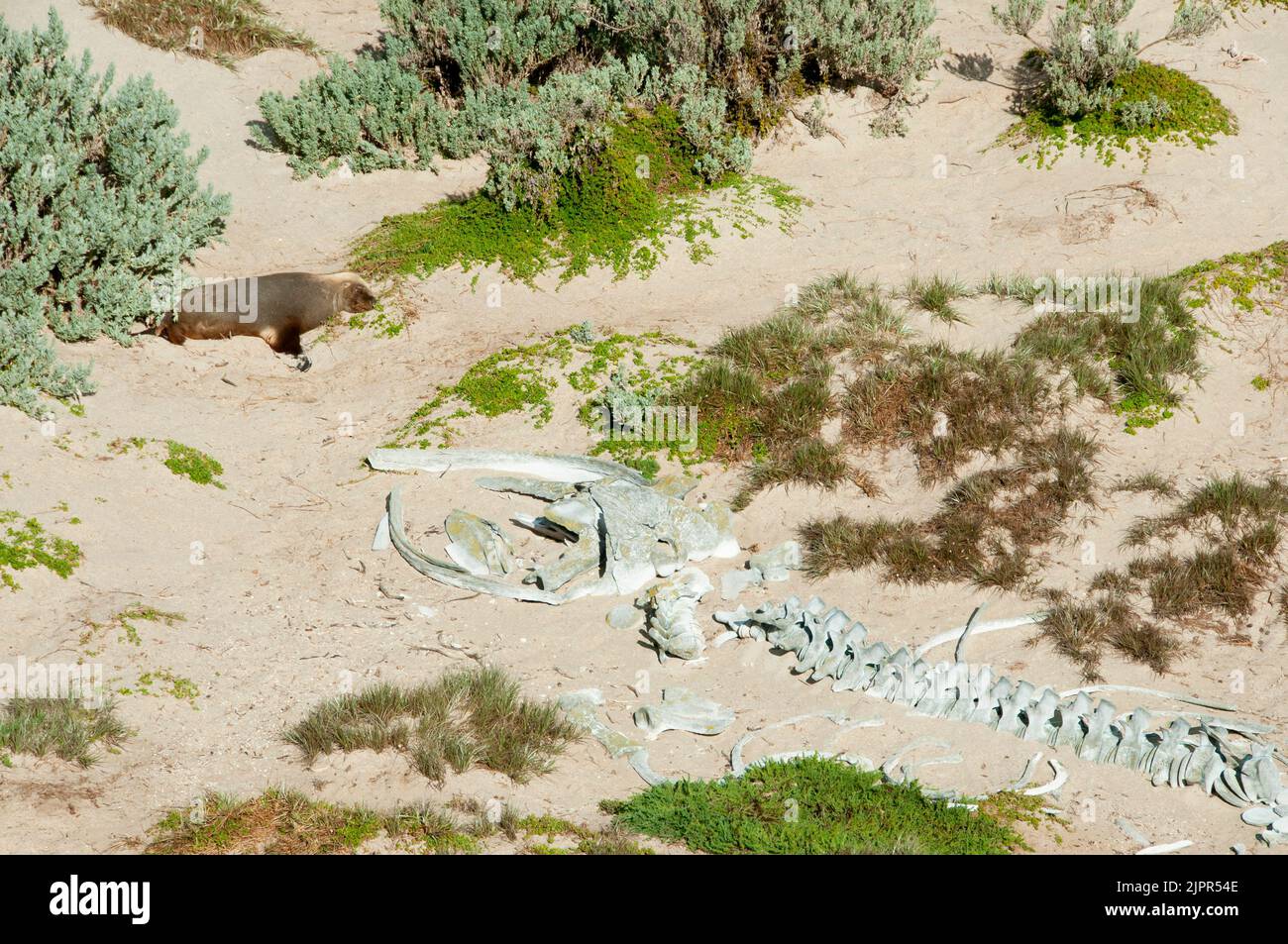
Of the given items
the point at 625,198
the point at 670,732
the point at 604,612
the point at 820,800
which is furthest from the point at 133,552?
the point at 625,198

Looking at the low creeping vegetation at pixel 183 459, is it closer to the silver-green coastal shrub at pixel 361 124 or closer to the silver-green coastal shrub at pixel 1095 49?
the silver-green coastal shrub at pixel 361 124

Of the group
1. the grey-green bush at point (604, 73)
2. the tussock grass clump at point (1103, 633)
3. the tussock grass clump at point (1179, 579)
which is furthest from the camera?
the grey-green bush at point (604, 73)

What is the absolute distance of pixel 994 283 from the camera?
8.63 meters

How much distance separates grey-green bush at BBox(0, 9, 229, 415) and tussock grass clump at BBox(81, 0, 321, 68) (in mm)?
2694

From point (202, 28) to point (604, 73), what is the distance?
5.14 m

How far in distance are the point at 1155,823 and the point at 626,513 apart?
10.8ft

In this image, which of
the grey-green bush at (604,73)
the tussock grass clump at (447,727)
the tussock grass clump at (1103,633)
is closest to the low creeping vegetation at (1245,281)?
the tussock grass clump at (1103,633)

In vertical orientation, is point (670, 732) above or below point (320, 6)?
below

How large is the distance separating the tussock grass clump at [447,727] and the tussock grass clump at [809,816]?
572 millimetres

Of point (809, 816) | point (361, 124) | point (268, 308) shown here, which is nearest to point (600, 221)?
point (268, 308)

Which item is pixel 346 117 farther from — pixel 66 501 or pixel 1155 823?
pixel 1155 823

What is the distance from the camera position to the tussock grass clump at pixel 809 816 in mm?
4582

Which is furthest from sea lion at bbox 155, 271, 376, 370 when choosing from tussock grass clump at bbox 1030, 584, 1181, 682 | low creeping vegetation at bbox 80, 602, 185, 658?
tussock grass clump at bbox 1030, 584, 1181, 682

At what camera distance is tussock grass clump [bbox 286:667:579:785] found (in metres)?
5.28
